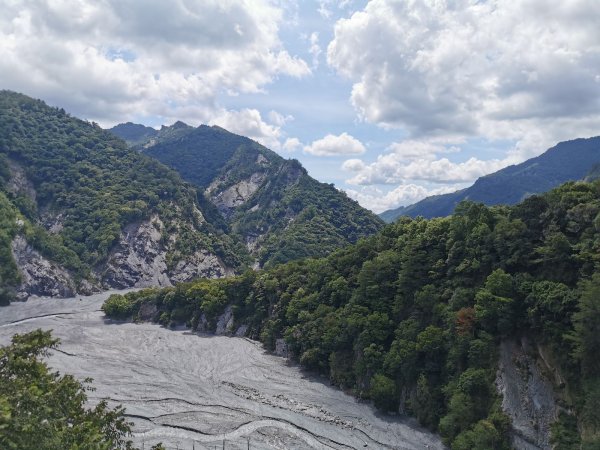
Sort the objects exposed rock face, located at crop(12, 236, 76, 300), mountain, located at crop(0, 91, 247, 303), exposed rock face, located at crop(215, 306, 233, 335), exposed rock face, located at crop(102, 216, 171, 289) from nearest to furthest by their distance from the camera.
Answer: exposed rock face, located at crop(215, 306, 233, 335)
exposed rock face, located at crop(12, 236, 76, 300)
mountain, located at crop(0, 91, 247, 303)
exposed rock face, located at crop(102, 216, 171, 289)

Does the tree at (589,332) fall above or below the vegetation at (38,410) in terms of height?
above

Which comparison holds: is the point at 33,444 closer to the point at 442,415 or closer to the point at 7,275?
the point at 442,415

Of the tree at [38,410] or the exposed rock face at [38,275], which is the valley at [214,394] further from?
the exposed rock face at [38,275]

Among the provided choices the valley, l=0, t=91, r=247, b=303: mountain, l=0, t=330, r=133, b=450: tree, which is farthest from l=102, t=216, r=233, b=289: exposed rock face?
l=0, t=330, r=133, b=450: tree

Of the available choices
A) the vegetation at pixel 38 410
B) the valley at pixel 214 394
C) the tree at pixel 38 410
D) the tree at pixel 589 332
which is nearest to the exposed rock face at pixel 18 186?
the valley at pixel 214 394

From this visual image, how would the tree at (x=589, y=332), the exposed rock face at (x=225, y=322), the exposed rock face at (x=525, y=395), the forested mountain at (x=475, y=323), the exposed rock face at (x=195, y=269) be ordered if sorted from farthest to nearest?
the exposed rock face at (x=195, y=269) → the exposed rock face at (x=225, y=322) → the forested mountain at (x=475, y=323) → the exposed rock face at (x=525, y=395) → the tree at (x=589, y=332)

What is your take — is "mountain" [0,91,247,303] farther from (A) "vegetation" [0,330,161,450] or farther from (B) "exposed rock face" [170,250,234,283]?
(A) "vegetation" [0,330,161,450]
